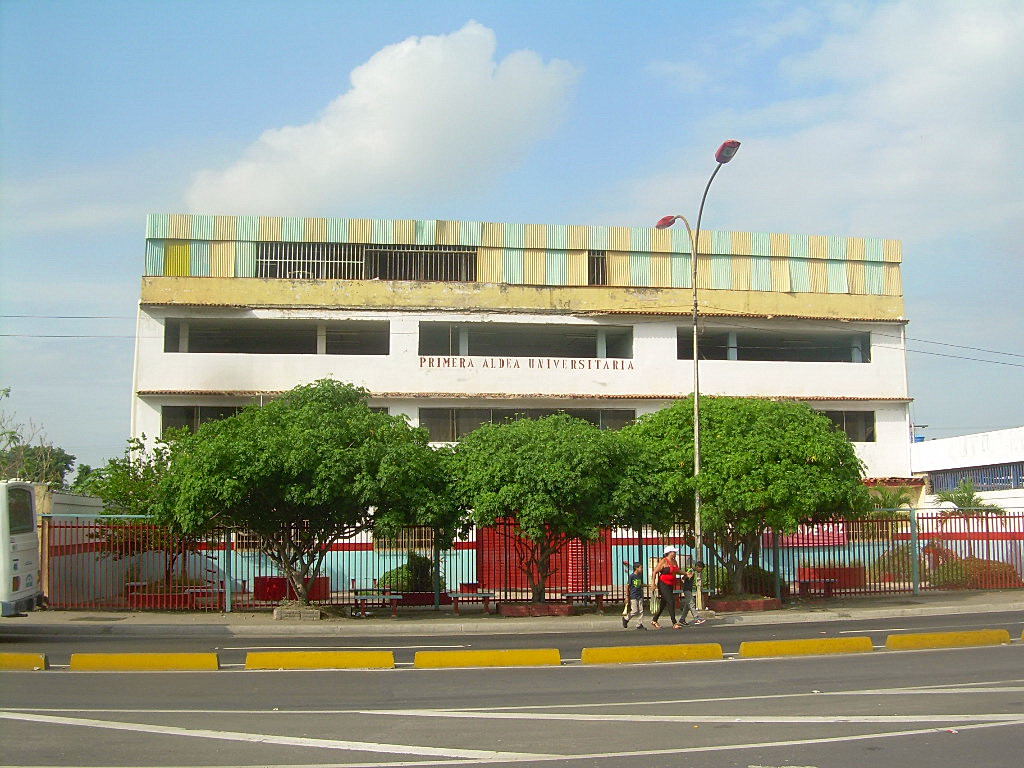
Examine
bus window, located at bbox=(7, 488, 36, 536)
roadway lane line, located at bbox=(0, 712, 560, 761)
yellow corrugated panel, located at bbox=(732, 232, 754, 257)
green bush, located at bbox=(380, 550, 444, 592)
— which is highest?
yellow corrugated panel, located at bbox=(732, 232, 754, 257)

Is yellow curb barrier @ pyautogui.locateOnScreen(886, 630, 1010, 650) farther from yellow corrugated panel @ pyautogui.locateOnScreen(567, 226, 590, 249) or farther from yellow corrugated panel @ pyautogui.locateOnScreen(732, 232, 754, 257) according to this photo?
yellow corrugated panel @ pyautogui.locateOnScreen(732, 232, 754, 257)

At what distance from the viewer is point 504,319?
4094cm

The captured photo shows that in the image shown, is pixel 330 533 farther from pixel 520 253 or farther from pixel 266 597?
pixel 520 253

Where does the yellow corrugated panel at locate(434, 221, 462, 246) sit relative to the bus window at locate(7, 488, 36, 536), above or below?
above

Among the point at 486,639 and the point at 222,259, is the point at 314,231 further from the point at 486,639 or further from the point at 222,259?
the point at 486,639

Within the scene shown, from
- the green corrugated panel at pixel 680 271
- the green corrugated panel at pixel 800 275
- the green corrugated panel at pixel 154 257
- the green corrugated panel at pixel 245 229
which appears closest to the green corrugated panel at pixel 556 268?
the green corrugated panel at pixel 680 271

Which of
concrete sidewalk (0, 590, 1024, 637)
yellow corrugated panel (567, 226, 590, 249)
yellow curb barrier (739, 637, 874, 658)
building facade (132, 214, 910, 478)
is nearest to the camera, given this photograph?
yellow curb barrier (739, 637, 874, 658)

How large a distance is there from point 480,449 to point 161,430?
2009 cm

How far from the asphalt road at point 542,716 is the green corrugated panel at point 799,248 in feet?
103

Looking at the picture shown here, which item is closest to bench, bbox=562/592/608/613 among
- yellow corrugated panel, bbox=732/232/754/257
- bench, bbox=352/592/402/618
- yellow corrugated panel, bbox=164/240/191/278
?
bench, bbox=352/592/402/618

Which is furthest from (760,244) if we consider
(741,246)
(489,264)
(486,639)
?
(486,639)

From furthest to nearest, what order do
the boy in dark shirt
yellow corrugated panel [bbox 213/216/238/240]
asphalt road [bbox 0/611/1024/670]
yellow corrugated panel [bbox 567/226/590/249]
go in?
yellow corrugated panel [bbox 567/226/590/249], yellow corrugated panel [bbox 213/216/238/240], the boy in dark shirt, asphalt road [bbox 0/611/1024/670]

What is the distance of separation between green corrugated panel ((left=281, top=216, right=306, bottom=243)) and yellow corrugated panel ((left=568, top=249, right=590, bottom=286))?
10968 mm

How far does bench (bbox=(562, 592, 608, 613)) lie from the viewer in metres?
24.8
